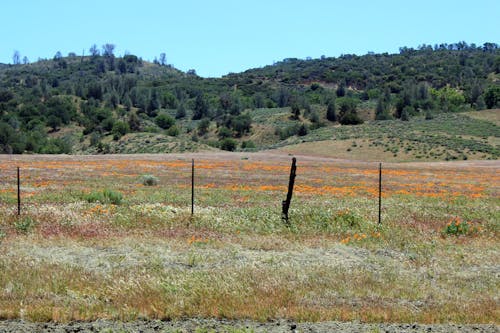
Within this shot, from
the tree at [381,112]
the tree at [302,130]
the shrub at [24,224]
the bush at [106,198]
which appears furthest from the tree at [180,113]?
the shrub at [24,224]

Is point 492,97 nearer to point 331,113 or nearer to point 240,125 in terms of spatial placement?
point 331,113

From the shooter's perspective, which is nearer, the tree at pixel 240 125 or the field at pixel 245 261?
the field at pixel 245 261

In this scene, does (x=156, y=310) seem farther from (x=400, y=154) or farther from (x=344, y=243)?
(x=400, y=154)

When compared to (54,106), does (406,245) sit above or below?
below

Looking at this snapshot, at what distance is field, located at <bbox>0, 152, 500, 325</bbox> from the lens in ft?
32.1

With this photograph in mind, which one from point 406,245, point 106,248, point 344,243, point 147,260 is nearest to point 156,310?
point 147,260

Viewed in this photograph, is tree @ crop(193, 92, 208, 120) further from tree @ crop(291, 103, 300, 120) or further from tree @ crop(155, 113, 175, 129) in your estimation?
tree @ crop(291, 103, 300, 120)

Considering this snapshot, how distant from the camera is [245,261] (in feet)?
43.8

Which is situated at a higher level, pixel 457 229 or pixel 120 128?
pixel 120 128

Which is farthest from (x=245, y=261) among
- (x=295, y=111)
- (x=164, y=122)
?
(x=164, y=122)

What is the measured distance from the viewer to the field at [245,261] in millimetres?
9797

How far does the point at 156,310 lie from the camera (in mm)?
9523

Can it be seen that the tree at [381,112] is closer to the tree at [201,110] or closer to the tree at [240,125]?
the tree at [240,125]

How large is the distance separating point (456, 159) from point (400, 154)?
27.4 feet
